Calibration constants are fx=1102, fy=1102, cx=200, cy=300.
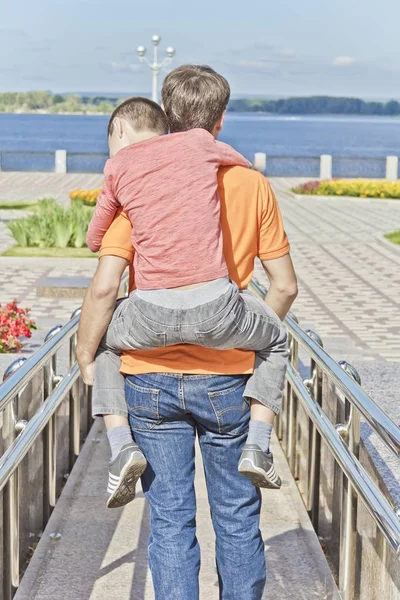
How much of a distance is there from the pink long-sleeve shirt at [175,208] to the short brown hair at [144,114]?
0.40 ft

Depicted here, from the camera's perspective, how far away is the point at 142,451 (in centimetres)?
308

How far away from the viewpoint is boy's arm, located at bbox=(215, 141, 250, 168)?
9.71 feet

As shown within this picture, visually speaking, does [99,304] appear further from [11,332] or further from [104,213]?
[11,332]

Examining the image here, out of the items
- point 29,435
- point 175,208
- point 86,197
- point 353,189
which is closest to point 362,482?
point 175,208

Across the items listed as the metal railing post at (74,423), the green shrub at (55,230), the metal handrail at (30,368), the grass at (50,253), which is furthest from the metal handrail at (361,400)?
the green shrub at (55,230)

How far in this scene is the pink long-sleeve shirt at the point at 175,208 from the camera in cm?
289

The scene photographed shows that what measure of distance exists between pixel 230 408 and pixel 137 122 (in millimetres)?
834

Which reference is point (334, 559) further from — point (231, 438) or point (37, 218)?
point (37, 218)

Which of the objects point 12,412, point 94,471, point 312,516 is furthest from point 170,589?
point 94,471

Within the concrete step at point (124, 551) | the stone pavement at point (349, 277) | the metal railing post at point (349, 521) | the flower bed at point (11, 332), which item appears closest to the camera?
the metal railing post at point (349, 521)

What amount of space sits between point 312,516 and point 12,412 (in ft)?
6.12

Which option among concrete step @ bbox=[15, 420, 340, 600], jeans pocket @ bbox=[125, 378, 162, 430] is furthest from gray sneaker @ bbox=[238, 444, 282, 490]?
concrete step @ bbox=[15, 420, 340, 600]

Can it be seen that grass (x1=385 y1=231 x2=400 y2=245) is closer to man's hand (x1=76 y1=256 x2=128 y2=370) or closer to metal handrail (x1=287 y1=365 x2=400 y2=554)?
metal handrail (x1=287 y1=365 x2=400 y2=554)

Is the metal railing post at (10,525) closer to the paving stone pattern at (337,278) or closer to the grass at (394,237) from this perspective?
the paving stone pattern at (337,278)
